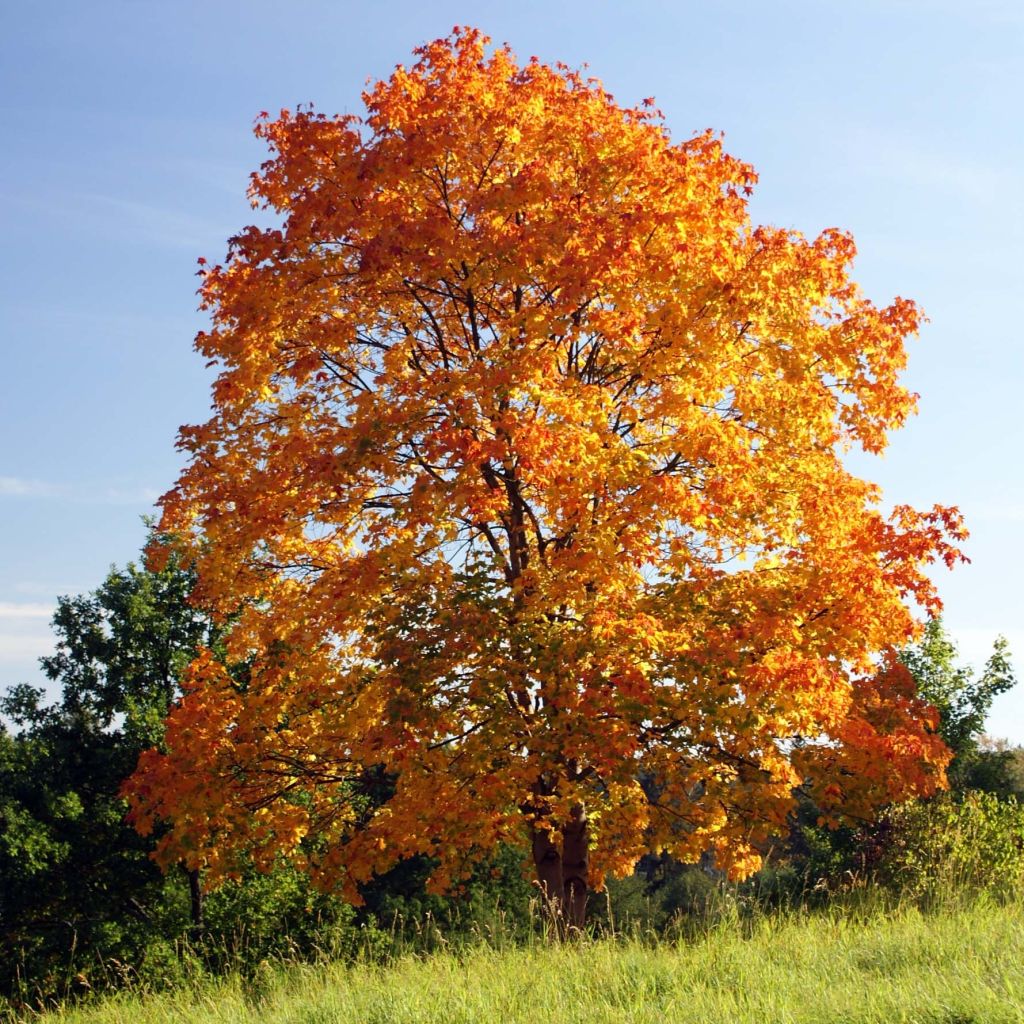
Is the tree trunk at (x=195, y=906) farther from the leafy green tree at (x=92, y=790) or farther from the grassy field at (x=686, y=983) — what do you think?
the grassy field at (x=686, y=983)

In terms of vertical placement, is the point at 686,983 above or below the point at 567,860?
below

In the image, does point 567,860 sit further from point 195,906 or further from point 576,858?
point 195,906

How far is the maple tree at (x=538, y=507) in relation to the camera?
1541 cm

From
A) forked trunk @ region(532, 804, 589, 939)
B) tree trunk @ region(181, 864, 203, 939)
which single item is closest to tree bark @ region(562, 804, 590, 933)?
forked trunk @ region(532, 804, 589, 939)

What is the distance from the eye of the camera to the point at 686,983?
1105 centimetres

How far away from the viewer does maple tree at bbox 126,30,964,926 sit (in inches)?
607

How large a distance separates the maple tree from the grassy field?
2.94 metres

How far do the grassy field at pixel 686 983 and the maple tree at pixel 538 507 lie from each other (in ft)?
9.64

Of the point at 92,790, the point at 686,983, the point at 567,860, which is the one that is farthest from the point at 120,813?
the point at 686,983

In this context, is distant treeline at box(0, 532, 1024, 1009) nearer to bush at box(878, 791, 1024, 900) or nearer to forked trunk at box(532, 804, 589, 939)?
bush at box(878, 791, 1024, 900)

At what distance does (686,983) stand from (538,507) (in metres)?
8.44

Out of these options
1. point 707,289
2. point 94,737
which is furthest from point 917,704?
point 94,737

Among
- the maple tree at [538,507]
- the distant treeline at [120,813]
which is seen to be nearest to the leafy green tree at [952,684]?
the distant treeline at [120,813]

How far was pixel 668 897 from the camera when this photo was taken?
194 feet
